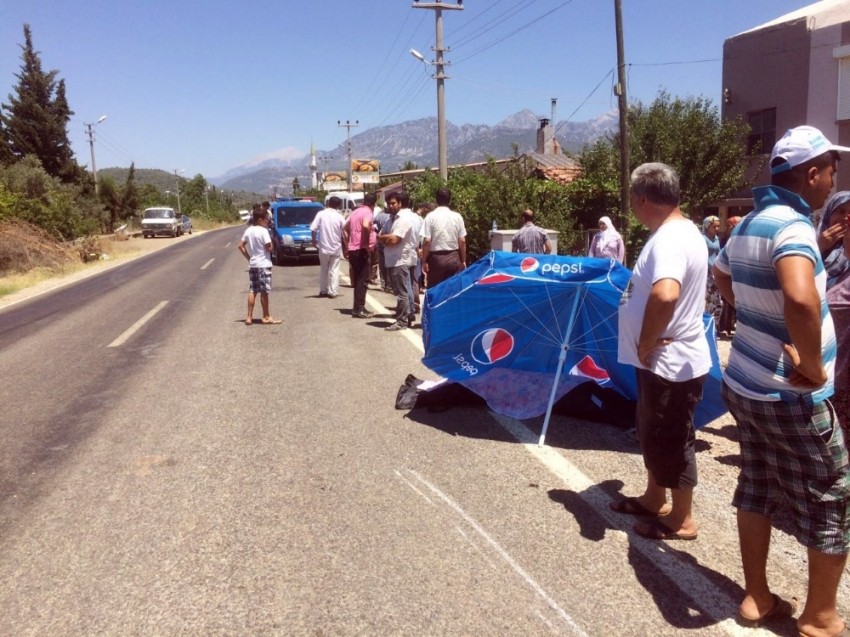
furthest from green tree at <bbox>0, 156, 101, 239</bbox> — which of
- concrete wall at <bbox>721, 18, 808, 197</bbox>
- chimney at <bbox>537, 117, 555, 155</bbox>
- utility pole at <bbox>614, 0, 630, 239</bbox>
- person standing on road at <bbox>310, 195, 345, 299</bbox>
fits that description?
chimney at <bbox>537, 117, 555, 155</bbox>

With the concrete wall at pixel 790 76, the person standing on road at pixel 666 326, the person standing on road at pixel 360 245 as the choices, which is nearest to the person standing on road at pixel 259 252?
the person standing on road at pixel 360 245

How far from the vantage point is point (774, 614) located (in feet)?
9.38

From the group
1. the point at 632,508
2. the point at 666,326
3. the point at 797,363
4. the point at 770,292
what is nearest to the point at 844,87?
the point at 632,508

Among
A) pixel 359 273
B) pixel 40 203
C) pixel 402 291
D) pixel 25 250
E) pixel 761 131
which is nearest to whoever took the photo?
pixel 402 291

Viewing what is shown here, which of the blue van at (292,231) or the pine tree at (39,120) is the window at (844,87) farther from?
the pine tree at (39,120)

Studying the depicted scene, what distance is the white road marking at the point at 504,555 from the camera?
9.44ft

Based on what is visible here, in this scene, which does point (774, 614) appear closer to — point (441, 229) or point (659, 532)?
point (659, 532)

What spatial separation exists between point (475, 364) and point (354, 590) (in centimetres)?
241

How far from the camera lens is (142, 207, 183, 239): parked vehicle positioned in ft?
149

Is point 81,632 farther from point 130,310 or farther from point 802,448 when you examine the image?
point 130,310

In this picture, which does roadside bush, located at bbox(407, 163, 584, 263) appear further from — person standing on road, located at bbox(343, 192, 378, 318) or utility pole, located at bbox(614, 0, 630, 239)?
person standing on road, located at bbox(343, 192, 378, 318)

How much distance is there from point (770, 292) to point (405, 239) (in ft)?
23.4

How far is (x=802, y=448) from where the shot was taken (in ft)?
8.63

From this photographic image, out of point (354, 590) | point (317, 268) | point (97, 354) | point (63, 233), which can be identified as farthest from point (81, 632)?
point (63, 233)
